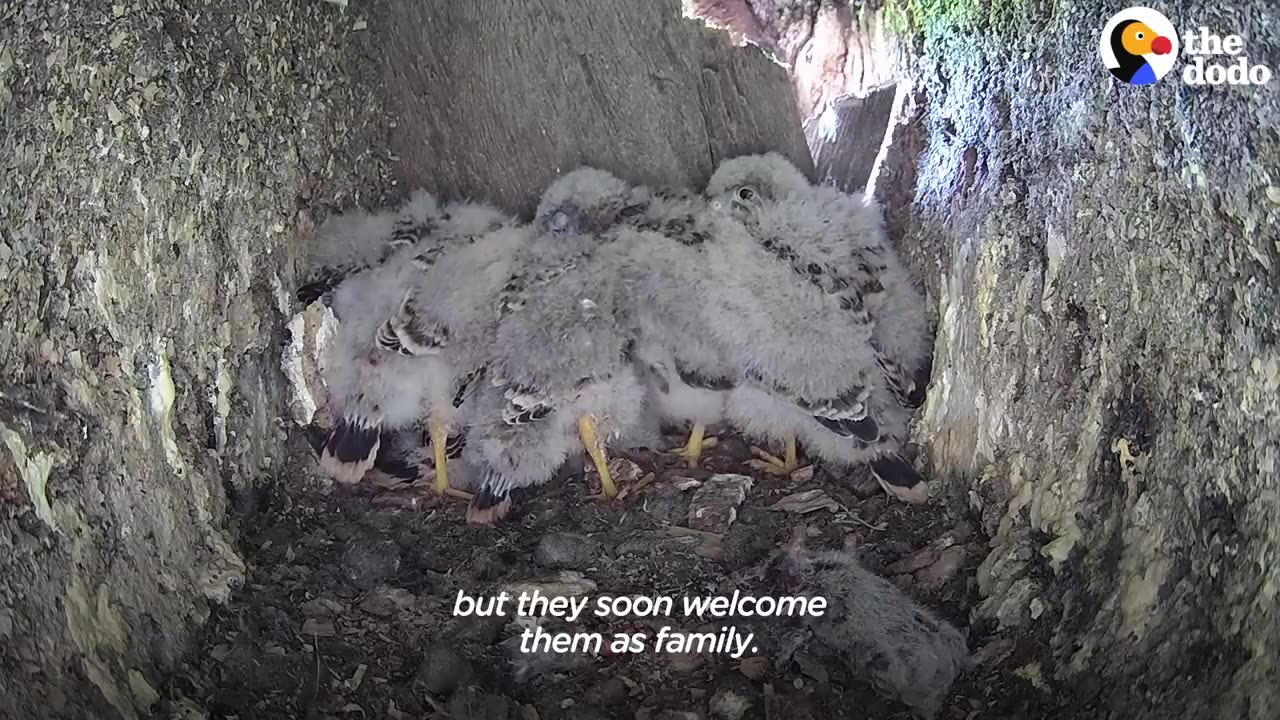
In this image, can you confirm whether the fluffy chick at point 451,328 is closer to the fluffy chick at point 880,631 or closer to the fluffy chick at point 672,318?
the fluffy chick at point 672,318

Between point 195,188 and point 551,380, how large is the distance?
0.50 metres

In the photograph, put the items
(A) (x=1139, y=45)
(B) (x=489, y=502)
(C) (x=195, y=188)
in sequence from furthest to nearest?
(B) (x=489, y=502), (C) (x=195, y=188), (A) (x=1139, y=45)

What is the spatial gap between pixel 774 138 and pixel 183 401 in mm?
874

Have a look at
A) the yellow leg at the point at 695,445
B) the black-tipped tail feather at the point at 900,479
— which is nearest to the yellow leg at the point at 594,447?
the yellow leg at the point at 695,445

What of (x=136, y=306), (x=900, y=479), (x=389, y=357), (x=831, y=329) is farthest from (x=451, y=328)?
(x=900, y=479)

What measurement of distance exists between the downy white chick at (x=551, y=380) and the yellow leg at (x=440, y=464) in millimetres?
34

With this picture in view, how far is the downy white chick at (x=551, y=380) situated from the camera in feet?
4.50

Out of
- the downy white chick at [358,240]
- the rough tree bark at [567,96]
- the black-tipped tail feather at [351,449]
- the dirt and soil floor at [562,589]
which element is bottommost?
the dirt and soil floor at [562,589]

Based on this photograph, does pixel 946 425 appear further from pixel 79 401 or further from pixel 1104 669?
pixel 79 401

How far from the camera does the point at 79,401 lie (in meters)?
0.99

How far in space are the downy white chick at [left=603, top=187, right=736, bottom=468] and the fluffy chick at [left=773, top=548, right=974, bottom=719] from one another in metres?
0.28

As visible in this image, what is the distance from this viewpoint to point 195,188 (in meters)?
1.20

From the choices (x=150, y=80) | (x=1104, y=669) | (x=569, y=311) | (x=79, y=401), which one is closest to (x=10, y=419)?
(x=79, y=401)

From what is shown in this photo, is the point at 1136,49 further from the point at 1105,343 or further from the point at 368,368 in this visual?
the point at 368,368
